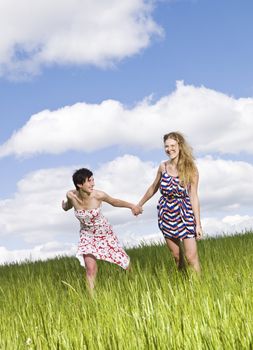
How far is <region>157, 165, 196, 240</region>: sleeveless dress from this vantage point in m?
6.95

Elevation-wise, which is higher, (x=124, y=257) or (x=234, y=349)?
(x=124, y=257)

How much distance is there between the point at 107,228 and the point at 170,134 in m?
1.45

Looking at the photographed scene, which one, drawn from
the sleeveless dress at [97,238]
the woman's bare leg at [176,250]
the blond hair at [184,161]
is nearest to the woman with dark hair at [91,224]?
the sleeveless dress at [97,238]

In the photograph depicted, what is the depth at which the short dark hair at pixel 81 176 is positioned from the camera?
7.22 m

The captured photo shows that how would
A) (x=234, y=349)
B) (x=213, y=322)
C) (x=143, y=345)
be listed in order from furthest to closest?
(x=213, y=322)
(x=143, y=345)
(x=234, y=349)

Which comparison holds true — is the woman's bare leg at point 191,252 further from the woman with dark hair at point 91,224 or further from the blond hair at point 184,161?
the woman with dark hair at point 91,224

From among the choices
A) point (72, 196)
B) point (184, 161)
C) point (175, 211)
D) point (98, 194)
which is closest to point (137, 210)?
point (98, 194)

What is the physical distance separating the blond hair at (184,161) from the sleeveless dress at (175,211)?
9 cm

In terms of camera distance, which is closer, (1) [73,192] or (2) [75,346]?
(2) [75,346]

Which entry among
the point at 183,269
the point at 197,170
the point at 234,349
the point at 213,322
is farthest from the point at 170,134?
the point at 234,349

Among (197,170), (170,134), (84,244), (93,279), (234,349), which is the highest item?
(170,134)

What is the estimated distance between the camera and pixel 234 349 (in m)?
2.90

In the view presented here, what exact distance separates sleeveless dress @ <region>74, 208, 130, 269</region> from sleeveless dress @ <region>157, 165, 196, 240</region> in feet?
2.56

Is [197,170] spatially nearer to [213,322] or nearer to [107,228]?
[107,228]
